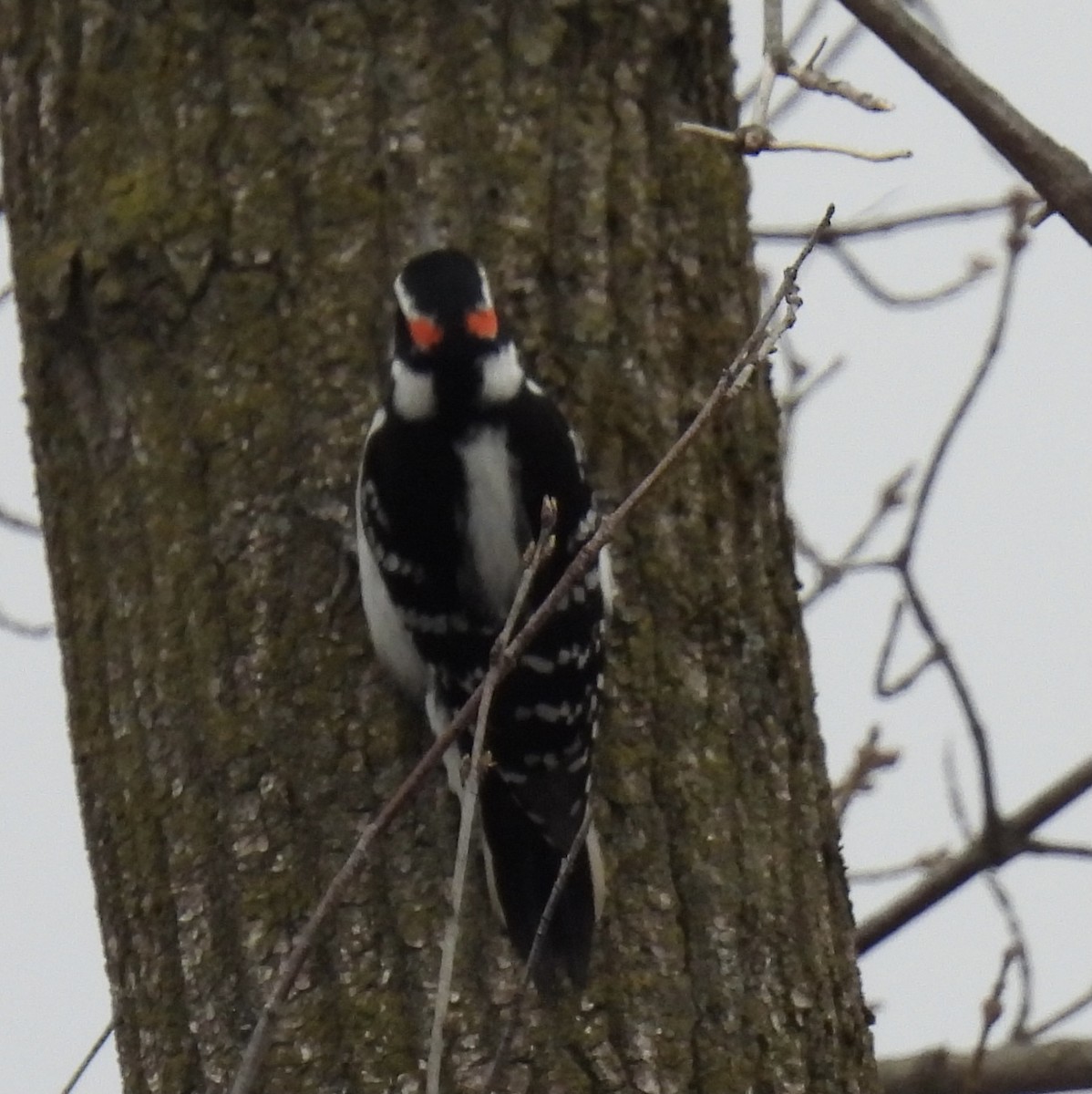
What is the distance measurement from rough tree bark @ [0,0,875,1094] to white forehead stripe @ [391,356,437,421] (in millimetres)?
68

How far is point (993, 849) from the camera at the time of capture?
2.85 metres

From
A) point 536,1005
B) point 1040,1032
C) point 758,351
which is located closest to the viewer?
point 758,351

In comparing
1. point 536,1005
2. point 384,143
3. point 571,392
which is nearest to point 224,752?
point 536,1005

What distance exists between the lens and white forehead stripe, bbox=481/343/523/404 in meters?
2.47

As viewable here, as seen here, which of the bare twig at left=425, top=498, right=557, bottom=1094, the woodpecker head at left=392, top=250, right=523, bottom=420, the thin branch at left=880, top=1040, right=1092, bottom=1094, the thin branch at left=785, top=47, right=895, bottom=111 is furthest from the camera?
the thin branch at left=880, top=1040, right=1092, bottom=1094

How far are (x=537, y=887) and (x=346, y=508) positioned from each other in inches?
20.5

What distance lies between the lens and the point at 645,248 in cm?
243

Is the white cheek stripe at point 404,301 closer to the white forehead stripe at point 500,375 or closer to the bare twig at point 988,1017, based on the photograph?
the white forehead stripe at point 500,375

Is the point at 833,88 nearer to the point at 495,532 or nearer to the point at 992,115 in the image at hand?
the point at 992,115

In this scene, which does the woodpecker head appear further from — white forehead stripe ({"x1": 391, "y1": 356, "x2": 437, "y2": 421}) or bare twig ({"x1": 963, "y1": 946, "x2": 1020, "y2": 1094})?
bare twig ({"x1": 963, "y1": 946, "x2": 1020, "y2": 1094})

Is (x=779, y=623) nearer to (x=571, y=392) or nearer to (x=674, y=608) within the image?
(x=674, y=608)

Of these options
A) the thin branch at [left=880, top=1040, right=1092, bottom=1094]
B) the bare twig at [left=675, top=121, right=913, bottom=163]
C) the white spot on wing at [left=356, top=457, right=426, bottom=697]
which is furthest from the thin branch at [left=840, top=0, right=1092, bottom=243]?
the thin branch at [left=880, top=1040, right=1092, bottom=1094]

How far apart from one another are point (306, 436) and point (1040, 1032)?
1.44m

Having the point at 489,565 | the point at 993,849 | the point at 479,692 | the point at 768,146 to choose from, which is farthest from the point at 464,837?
the point at 993,849
